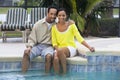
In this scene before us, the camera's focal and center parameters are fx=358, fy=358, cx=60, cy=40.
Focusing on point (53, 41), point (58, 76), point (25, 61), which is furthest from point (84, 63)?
point (25, 61)

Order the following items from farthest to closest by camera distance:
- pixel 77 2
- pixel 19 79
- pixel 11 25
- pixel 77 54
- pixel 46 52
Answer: pixel 77 2 < pixel 11 25 < pixel 77 54 < pixel 46 52 < pixel 19 79

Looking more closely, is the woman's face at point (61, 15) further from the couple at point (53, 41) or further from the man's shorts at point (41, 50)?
the man's shorts at point (41, 50)

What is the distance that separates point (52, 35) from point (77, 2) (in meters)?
6.06

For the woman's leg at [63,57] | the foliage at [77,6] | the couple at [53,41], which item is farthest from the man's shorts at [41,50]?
the foliage at [77,6]

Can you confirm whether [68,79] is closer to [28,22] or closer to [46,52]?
[46,52]

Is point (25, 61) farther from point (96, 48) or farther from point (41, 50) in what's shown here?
point (96, 48)

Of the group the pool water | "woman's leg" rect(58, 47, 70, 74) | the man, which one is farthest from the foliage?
"woman's leg" rect(58, 47, 70, 74)

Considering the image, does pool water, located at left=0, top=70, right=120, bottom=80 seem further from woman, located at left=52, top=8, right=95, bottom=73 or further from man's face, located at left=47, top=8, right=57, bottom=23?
man's face, located at left=47, top=8, right=57, bottom=23

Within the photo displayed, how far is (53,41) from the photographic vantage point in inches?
270

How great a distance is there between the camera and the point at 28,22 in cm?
1124

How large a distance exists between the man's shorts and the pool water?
338 millimetres

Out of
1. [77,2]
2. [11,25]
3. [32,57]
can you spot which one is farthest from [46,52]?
[77,2]

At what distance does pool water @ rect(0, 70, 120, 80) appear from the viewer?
6359 mm

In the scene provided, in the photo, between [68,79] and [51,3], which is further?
[51,3]
